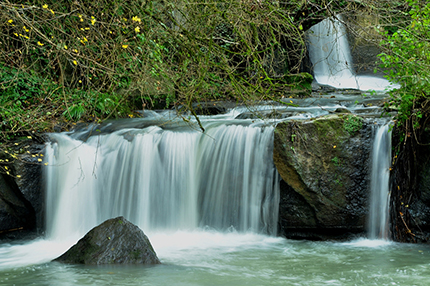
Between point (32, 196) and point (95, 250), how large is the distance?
2508mm

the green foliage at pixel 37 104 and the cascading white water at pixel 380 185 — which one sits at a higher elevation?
the green foliage at pixel 37 104

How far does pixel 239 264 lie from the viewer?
4.96m

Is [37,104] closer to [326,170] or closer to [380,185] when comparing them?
[326,170]

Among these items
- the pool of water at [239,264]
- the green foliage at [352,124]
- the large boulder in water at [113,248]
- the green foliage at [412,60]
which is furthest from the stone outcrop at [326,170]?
the large boulder in water at [113,248]

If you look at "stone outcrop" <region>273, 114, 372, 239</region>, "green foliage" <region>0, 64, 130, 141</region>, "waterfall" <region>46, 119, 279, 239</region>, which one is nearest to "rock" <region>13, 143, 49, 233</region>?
"waterfall" <region>46, 119, 279, 239</region>

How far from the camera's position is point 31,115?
24.1 ft

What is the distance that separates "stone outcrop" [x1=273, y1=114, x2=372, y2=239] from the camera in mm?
6262

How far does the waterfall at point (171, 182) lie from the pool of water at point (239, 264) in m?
0.37

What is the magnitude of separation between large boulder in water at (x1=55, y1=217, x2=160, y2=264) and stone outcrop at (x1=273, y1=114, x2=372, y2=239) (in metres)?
2.37

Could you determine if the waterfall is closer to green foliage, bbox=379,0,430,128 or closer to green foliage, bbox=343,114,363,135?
green foliage, bbox=343,114,363,135

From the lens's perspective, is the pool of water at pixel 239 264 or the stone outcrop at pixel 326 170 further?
the stone outcrop at pixel 326 170

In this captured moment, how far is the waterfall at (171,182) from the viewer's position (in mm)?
6723

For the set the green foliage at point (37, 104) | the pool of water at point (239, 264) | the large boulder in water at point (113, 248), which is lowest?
the pool of water at point (239, 264)

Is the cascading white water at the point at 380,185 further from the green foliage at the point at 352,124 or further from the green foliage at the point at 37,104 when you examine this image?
the green foliage at the point at 37,104
